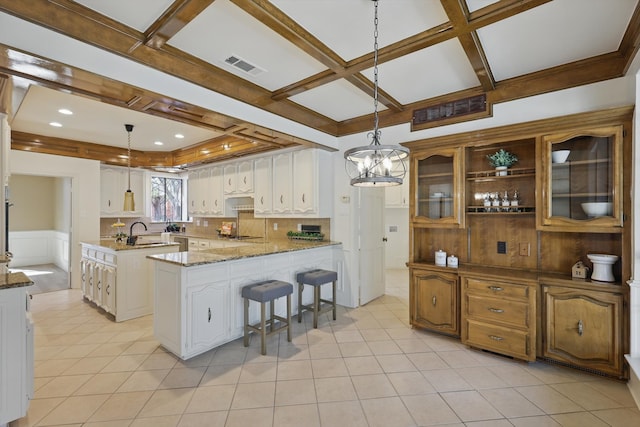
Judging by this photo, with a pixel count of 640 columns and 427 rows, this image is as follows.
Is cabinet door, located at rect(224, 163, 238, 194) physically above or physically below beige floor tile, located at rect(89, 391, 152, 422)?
above

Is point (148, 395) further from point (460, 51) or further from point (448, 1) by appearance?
point (460, 51)

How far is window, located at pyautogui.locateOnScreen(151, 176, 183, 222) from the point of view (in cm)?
727

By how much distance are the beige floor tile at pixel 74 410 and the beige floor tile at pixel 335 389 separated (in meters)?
1.65

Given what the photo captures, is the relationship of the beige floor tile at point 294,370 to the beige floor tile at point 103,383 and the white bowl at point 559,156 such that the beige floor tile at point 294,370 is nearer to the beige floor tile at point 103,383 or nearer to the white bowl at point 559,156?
the beige floor tile at point 103,383

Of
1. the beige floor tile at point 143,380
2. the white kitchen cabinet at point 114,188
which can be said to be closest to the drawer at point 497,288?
the beige floor tile at point 143,380

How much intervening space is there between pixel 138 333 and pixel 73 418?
1511 millimetres

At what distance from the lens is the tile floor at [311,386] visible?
2070mm

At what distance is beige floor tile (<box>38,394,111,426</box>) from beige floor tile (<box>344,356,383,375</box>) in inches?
78.8

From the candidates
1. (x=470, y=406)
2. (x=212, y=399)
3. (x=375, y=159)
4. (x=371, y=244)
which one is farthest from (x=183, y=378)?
(x=371, y=244)

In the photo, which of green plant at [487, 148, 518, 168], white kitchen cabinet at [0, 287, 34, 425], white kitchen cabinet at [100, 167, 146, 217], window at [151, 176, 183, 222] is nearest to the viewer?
white kitchen cabinet at [0, 287, 34, 425]

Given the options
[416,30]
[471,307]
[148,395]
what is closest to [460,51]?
[416,30]

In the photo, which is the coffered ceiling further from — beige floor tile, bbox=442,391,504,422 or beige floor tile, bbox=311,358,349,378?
beige floor tile, bbox=442,391,504,422

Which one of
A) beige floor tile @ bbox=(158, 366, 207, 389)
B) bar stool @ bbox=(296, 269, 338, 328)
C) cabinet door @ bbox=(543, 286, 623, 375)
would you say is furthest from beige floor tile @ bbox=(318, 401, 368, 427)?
cabinet door @ bbox=(543, 286, 623, 375)

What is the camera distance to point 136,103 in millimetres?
2617
